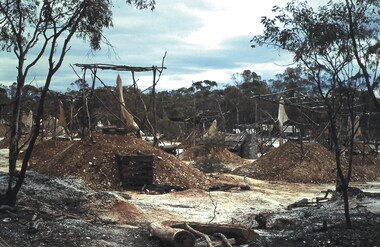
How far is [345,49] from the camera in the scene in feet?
29.8

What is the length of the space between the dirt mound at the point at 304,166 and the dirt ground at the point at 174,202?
1.9 inches

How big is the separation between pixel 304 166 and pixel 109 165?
915 centimetres

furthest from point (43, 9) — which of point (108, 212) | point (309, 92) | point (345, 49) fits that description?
point (309, 92)

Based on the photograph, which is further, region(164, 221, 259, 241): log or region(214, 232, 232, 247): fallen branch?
region(164, 221, 259, 241): log

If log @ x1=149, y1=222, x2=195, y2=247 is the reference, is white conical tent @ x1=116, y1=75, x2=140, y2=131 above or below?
above

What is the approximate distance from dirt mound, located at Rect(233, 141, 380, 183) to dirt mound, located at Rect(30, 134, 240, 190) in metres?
3.82

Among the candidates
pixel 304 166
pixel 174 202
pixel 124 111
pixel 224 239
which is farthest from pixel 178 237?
pixel 304 166

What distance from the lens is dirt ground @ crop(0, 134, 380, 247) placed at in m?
7.57

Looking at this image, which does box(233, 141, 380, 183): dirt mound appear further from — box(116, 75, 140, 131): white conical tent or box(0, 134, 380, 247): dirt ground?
box(116, 75, 140, 131): white conical tent

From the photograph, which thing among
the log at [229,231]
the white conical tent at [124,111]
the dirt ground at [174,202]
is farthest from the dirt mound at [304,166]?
the log at [229,231]

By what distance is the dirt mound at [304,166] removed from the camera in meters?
20.0

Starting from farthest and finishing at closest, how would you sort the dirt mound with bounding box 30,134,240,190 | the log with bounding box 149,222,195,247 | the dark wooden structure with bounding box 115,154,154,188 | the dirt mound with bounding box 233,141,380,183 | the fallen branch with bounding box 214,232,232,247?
the dirt mound with bounding box 233,141,380,183 < the dark wooden structure with bounding box 115,154,154,188 < the dirt mound with bounding box 30,134,240,190 < the fallen branch with bounding box 214,232,232,247 < the log with bounding box 149,222,195,247

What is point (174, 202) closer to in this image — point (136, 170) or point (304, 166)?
point (136, 170)

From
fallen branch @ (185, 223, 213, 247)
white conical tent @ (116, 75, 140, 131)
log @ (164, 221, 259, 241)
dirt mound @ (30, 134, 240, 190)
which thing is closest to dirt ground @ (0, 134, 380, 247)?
dirt mound @ (30, 134, 240, 190)
